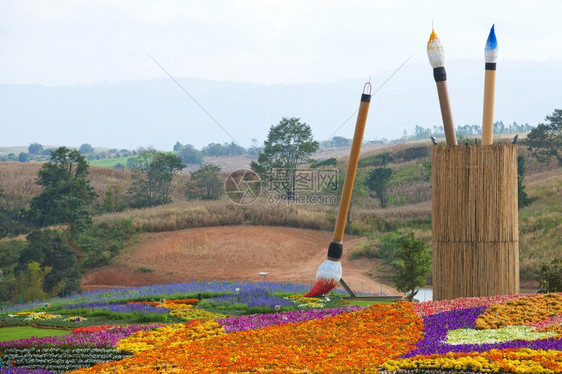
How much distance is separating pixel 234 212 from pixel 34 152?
91.8m

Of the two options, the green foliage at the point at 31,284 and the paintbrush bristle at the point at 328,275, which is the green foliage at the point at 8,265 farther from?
the paintbrush bristle at the point at 328,275

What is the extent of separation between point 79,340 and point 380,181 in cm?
3084

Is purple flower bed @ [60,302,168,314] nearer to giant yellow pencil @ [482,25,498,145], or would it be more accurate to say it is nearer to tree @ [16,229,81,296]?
tree @ [16,229,81,296]

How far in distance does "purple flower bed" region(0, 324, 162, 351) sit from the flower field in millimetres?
19

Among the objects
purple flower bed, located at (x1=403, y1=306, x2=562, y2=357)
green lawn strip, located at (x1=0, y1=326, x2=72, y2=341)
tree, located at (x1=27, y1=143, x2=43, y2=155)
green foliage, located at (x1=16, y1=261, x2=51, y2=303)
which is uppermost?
tree, located at (x1=27, y1=143, x2=43, y2=155)

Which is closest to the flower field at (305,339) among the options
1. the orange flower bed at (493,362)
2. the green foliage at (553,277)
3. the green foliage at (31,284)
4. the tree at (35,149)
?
the orange flower bed at (493,362)

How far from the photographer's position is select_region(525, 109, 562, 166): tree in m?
45.5

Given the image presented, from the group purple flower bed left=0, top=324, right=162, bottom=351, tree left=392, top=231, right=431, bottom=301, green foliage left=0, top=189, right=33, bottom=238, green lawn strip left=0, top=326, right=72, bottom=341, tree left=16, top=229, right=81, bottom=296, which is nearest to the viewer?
purple flower bed left=0, top=324, right=162, bottom=351

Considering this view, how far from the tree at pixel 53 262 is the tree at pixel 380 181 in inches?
830

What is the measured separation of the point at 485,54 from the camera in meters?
14.7

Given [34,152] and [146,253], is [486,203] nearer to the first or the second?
[146,253]

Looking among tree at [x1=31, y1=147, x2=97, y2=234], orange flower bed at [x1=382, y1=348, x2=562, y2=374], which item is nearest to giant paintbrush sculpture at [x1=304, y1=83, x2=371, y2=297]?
orange flower bed at [x1=382, y1=348, x2=562, y2=374]

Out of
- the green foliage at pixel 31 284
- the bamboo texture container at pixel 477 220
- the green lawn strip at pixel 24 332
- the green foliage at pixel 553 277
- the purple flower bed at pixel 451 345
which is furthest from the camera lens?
the green foliage at pixel 31 284

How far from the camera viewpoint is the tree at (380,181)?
4112 centimetres
